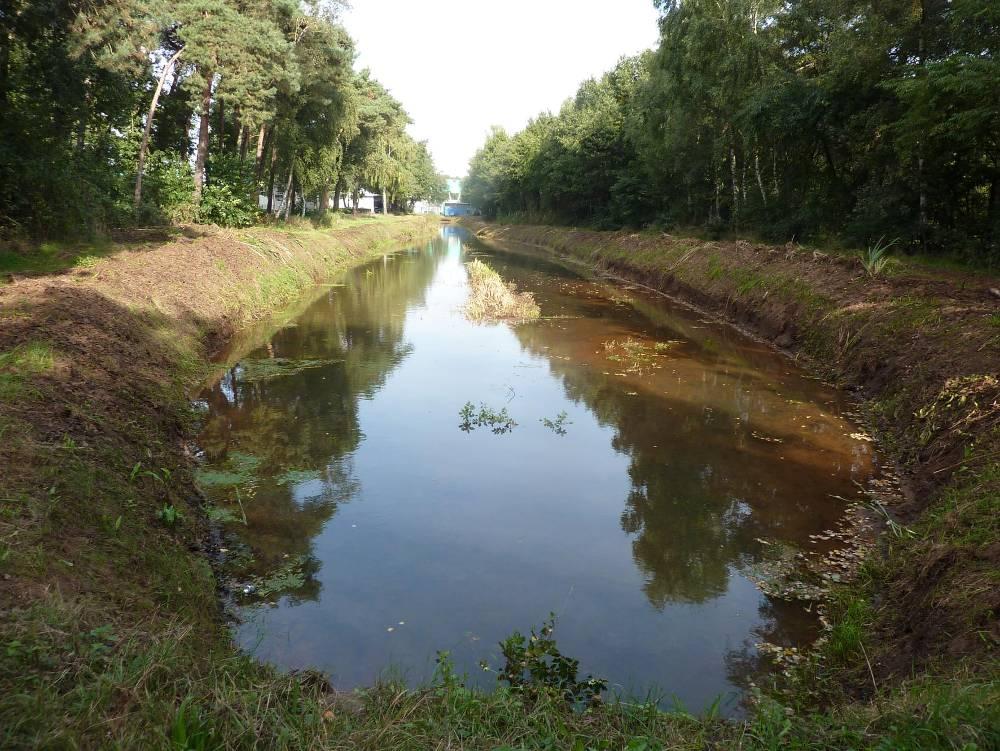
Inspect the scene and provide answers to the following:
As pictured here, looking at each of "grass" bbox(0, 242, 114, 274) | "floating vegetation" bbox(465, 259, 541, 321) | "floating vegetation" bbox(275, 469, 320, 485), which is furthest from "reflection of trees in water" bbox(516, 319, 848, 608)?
"grass" bbox(0, 242, 114, 274)

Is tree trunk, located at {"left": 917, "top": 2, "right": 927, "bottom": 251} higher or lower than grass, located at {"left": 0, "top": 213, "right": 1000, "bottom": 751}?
higher

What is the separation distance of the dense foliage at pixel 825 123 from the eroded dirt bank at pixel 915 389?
265cm

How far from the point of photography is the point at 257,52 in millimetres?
20922

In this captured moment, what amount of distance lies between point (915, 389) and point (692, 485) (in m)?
4.03

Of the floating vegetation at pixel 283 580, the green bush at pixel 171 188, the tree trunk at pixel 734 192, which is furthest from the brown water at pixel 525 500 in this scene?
the tree trunk at pixel 734 192

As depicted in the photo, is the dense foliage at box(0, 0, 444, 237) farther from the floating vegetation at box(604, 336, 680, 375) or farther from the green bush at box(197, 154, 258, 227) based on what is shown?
the floating vegetation at box(604, 336, 680, 375)

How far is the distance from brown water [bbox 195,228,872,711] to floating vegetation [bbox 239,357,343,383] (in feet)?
0.21

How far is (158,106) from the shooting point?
24.0 meters

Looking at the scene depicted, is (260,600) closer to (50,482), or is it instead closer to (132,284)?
(50,482)

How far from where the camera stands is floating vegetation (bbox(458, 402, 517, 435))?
33.6 feet

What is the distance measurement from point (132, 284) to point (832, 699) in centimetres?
1266

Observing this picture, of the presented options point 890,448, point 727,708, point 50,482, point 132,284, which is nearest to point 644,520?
point 727,708

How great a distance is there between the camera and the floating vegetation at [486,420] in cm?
1025

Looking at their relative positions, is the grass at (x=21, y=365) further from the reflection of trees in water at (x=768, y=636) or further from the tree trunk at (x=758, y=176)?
the tree trunk at (x=758, y=176)
